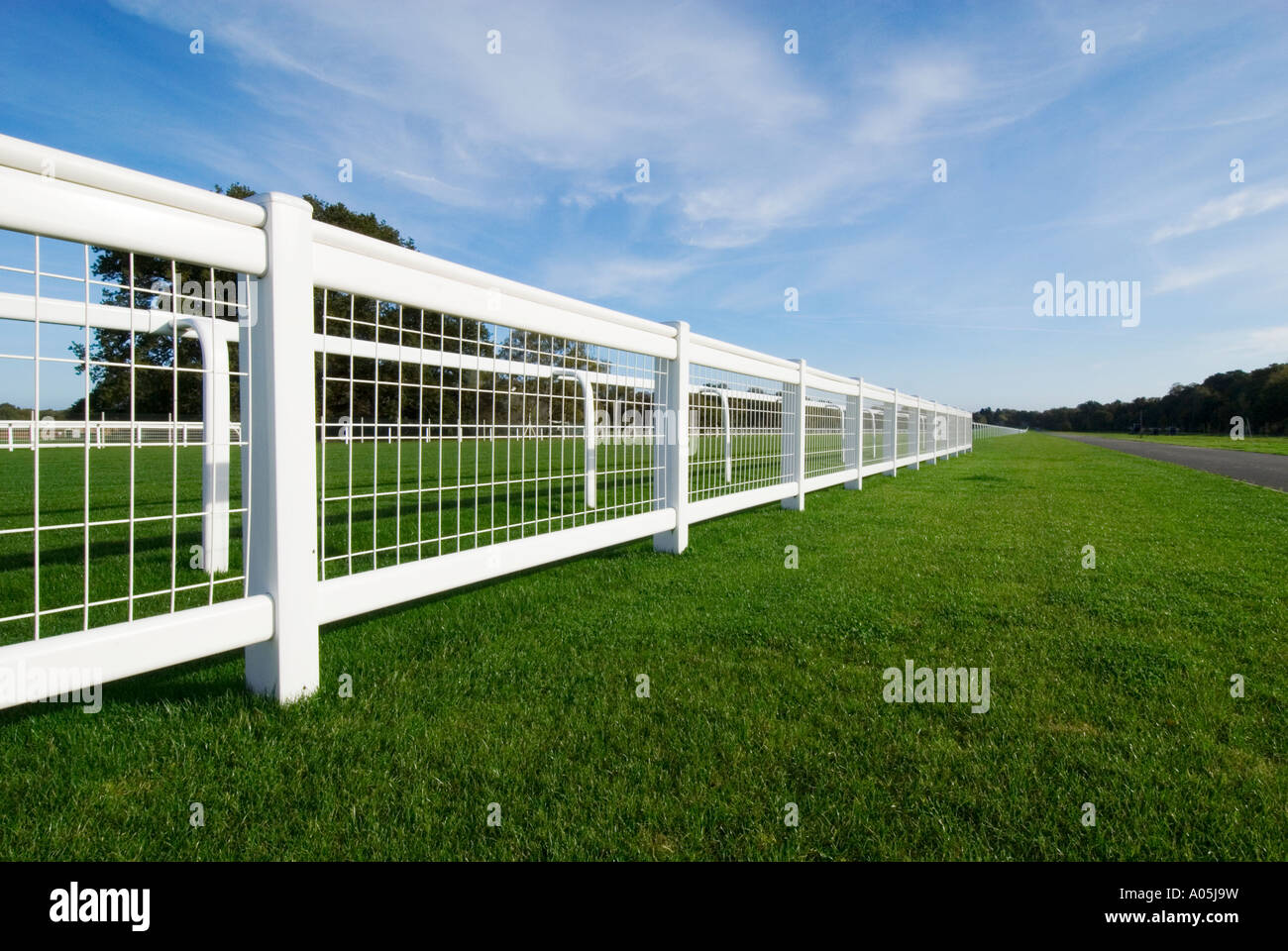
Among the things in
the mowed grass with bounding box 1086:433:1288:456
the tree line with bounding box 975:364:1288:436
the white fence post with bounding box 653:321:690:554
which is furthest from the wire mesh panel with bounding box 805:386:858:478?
the tree line with bounding box 975:364:1288:436

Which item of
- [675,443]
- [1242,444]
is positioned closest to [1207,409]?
[1242,444]

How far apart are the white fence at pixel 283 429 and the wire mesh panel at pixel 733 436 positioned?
0.13ft

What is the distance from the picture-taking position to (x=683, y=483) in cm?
590

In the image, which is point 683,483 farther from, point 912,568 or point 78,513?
point 78,513

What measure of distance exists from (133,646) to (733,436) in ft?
20.0

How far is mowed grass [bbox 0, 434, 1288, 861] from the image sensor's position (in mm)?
1901

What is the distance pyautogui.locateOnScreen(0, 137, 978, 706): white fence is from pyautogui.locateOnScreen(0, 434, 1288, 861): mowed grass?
347 millimetres

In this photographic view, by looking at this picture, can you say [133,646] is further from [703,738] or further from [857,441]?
[857,441]

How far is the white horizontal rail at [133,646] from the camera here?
2.07 meters

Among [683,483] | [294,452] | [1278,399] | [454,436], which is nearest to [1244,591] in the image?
[683,483]

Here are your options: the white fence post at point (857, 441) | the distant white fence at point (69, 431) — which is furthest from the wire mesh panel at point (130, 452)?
the white fence post at point (857, 441)

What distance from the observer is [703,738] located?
246 centimetres
